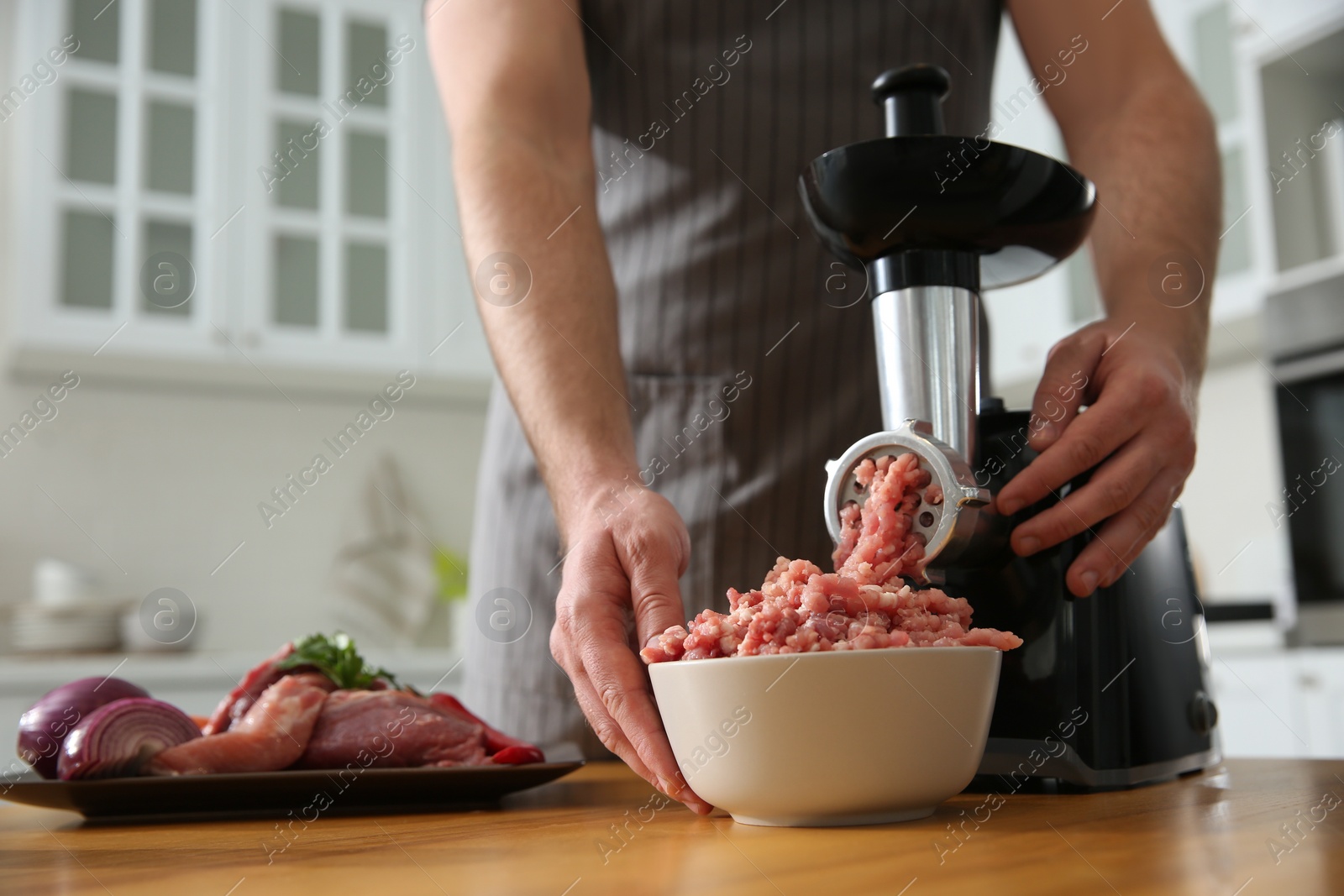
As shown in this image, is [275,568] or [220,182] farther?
[275,568]

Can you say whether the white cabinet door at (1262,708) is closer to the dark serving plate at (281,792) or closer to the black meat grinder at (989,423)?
the black meat grinder at (989,423)

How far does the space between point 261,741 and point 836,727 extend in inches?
14.5

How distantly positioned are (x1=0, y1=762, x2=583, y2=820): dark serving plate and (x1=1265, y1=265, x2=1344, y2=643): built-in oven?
1929 millimetres

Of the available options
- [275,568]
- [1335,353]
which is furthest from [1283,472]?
[275,568]

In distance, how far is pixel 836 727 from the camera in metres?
0.51

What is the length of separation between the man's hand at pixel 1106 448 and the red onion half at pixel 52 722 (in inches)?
22.0

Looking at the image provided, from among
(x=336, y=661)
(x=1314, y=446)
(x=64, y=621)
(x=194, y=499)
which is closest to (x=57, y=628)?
(x=64, y=621)

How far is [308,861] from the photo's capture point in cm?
48

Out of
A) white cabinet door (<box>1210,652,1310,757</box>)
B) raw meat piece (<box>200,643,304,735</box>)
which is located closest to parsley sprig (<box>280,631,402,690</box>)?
raw meat piece (<box>200,643,304,735</box>)

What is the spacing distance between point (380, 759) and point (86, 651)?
214 cm

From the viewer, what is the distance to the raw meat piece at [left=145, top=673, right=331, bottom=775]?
673mm

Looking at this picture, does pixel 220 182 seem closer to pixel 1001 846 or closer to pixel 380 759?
pixel 380 759

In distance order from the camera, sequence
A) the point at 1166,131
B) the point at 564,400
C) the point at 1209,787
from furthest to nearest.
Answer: the point at 1166,131, the point at 564,400, the point at 1209,787

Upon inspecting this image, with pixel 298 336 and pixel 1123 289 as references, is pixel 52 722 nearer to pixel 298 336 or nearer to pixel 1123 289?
pixel 1123 289
